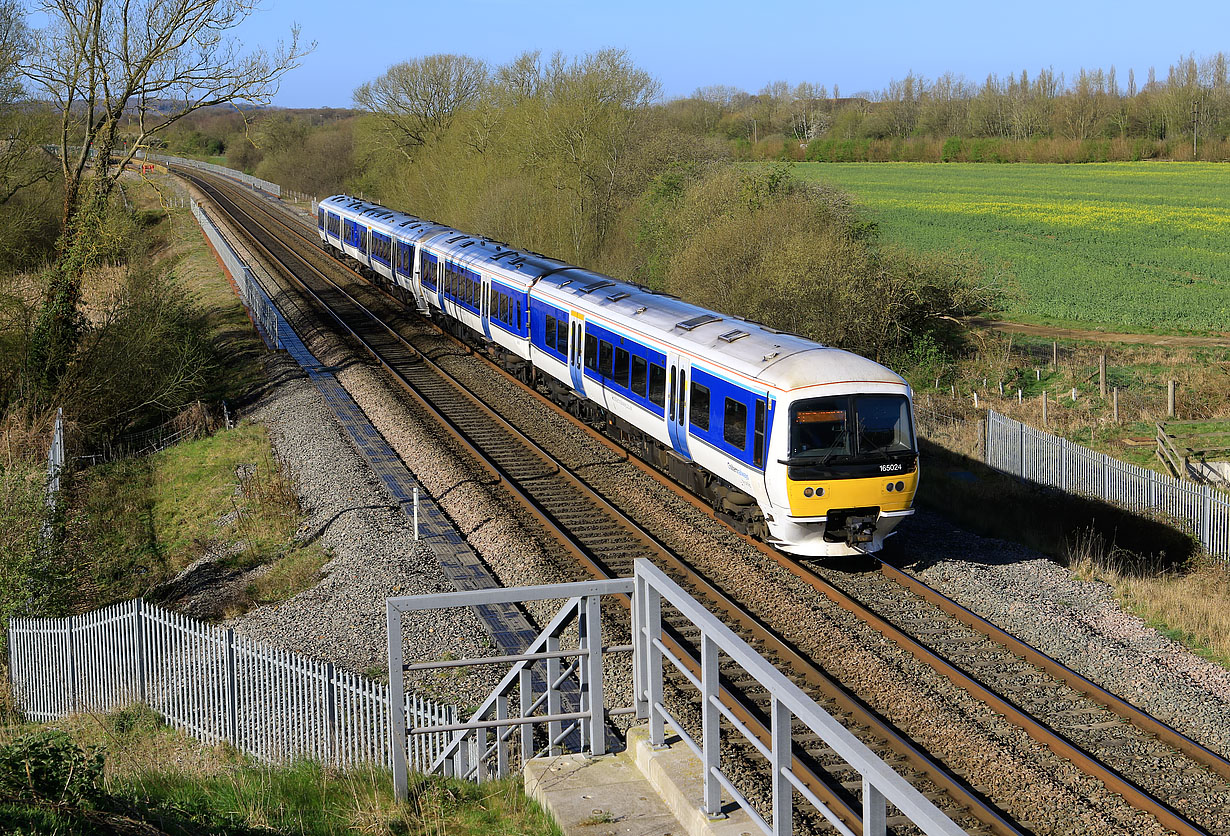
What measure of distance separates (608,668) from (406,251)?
24852 millimetres

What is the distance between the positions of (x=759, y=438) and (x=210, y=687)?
22.1 feet

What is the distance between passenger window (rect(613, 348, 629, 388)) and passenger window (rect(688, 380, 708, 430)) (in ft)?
8.48

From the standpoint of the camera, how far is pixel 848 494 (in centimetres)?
1325

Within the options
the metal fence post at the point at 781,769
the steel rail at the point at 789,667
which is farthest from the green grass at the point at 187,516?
the metal fence post at the point at 781,769

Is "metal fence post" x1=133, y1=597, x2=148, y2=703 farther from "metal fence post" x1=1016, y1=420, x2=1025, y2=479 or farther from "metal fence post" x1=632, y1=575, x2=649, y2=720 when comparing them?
"metal fence post" x1=1016, y1=420, x2=1025, y2=479

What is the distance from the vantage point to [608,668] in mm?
11055

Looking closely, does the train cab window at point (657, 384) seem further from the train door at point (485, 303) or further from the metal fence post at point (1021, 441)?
the train door at point (485, 303)

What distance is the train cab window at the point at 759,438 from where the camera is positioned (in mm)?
13547

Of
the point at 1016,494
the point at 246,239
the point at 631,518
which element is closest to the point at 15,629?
the point at 631,518

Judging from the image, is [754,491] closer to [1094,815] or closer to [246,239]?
[1094,815]

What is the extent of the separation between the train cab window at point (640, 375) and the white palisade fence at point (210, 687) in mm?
7328

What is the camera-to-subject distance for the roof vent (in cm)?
1623

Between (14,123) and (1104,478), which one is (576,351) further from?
(14,123)

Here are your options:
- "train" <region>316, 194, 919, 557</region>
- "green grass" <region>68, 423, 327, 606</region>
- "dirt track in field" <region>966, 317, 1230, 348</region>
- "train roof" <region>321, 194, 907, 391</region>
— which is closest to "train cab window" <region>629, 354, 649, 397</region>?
"train" <region>316, 194, 919, 557</region>
